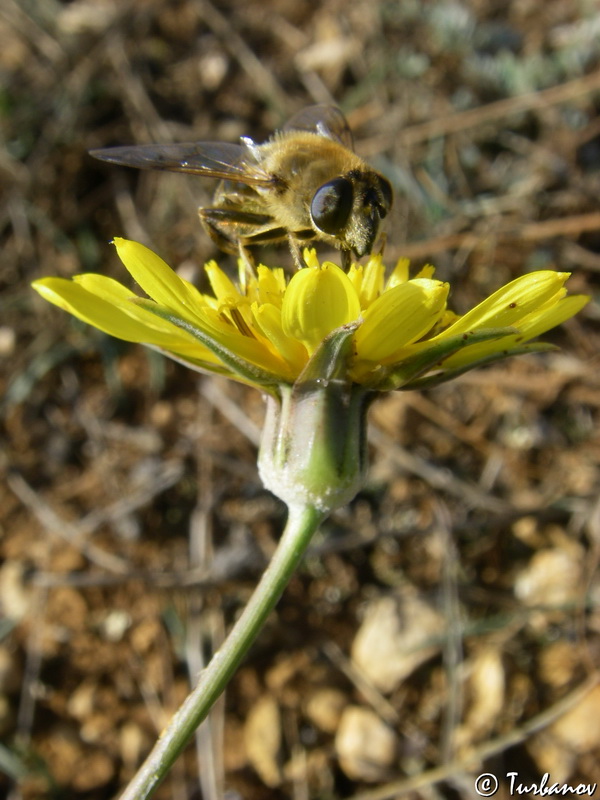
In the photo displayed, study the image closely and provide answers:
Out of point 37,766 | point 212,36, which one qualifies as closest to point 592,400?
point 37,766

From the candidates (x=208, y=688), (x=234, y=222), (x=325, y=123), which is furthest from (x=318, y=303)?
(x=325, y=123)

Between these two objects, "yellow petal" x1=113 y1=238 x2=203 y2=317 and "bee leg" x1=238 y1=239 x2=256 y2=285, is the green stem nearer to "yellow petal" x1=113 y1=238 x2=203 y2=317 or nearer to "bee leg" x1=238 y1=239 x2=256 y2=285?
"yellow petal" x1=113 y1=238 x2=203 y2=317

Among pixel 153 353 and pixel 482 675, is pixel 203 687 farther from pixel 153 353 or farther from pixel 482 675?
pixel 153 353

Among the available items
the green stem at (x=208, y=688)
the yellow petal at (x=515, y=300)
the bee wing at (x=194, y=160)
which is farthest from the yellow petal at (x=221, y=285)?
the green stem at (x=208, y=688)

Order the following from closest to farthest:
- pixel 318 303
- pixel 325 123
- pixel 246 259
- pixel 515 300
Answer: pixel 318 303 < pixel 515 300 < pixel 246 259 < pixel 325 123

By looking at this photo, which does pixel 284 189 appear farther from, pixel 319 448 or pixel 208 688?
pixel 208 688

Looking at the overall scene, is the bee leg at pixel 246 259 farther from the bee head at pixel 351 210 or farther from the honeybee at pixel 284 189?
the bee head at pixel 351 210
